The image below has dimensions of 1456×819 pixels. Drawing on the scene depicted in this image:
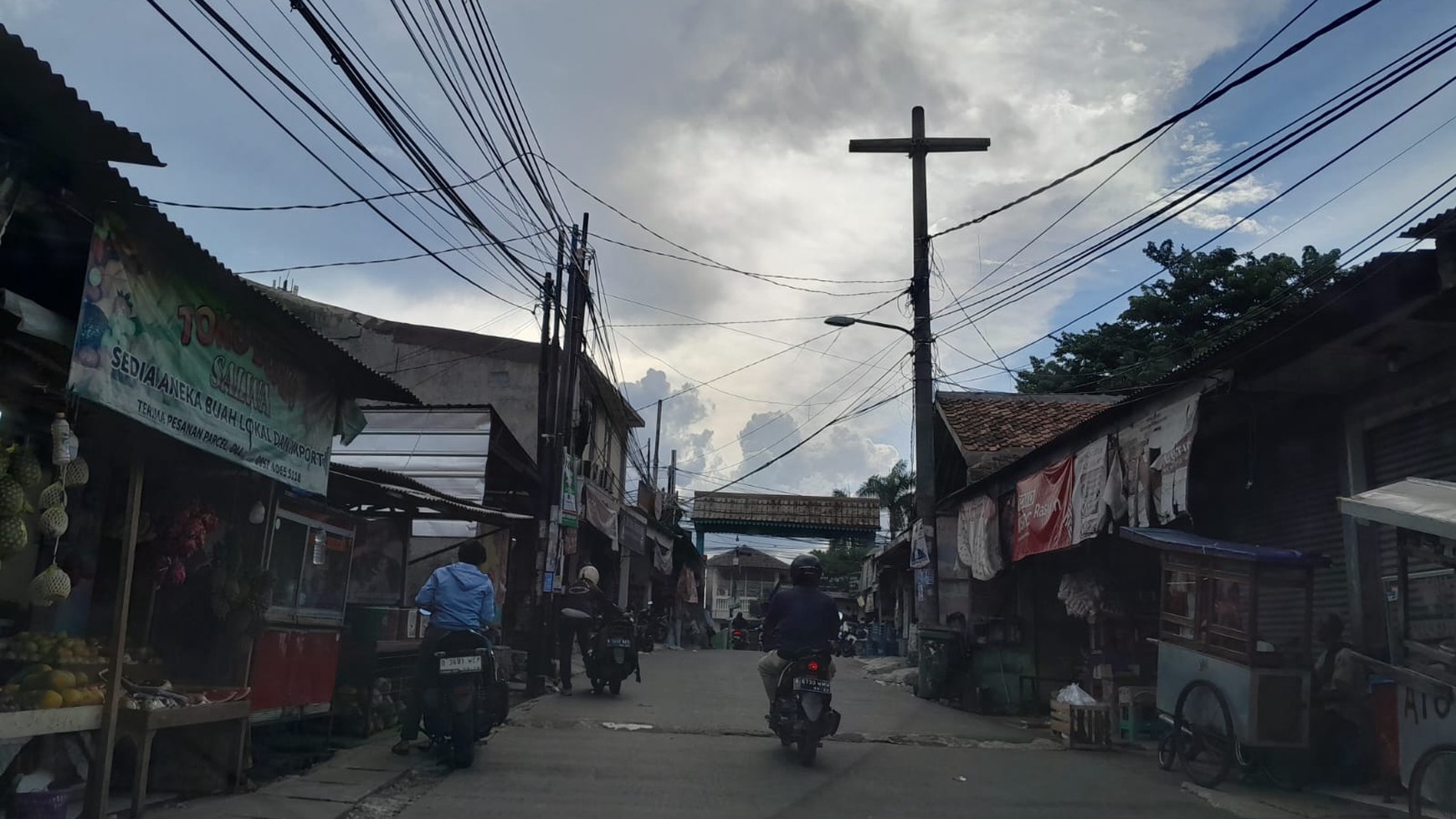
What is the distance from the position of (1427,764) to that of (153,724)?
7.39m

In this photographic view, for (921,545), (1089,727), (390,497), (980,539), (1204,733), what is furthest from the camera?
(921,545)

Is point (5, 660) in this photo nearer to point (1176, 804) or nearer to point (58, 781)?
point (58, 781)

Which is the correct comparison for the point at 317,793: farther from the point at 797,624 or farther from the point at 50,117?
the point at 50,117

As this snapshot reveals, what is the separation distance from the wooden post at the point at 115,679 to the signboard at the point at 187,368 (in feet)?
1.54

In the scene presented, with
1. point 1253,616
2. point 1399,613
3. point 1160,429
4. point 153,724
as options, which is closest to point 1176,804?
point 1253,616

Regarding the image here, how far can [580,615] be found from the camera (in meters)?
13.7

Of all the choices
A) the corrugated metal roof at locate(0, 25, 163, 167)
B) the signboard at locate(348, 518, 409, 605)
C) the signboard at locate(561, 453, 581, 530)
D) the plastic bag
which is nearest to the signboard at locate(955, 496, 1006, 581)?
the plastic bag

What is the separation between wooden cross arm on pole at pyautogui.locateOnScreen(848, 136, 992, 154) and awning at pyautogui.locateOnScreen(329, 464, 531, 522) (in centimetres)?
948

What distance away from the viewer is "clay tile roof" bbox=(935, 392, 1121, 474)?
2111cm

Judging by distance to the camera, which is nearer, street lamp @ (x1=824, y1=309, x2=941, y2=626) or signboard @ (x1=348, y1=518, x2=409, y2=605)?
signboard @ (x1=348, y1=518, x2=409, y2=605)

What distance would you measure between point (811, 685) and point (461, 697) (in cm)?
275

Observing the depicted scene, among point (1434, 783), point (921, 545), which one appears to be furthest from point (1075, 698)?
point (921, 545)

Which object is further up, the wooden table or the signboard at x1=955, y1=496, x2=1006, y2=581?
the signboard at x1=955, y1=496, x2=1006, y2=581

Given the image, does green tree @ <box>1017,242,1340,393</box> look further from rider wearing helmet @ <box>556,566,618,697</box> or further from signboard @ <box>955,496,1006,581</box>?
rider wearing helmet @ <box>556,566,618,697</box>
